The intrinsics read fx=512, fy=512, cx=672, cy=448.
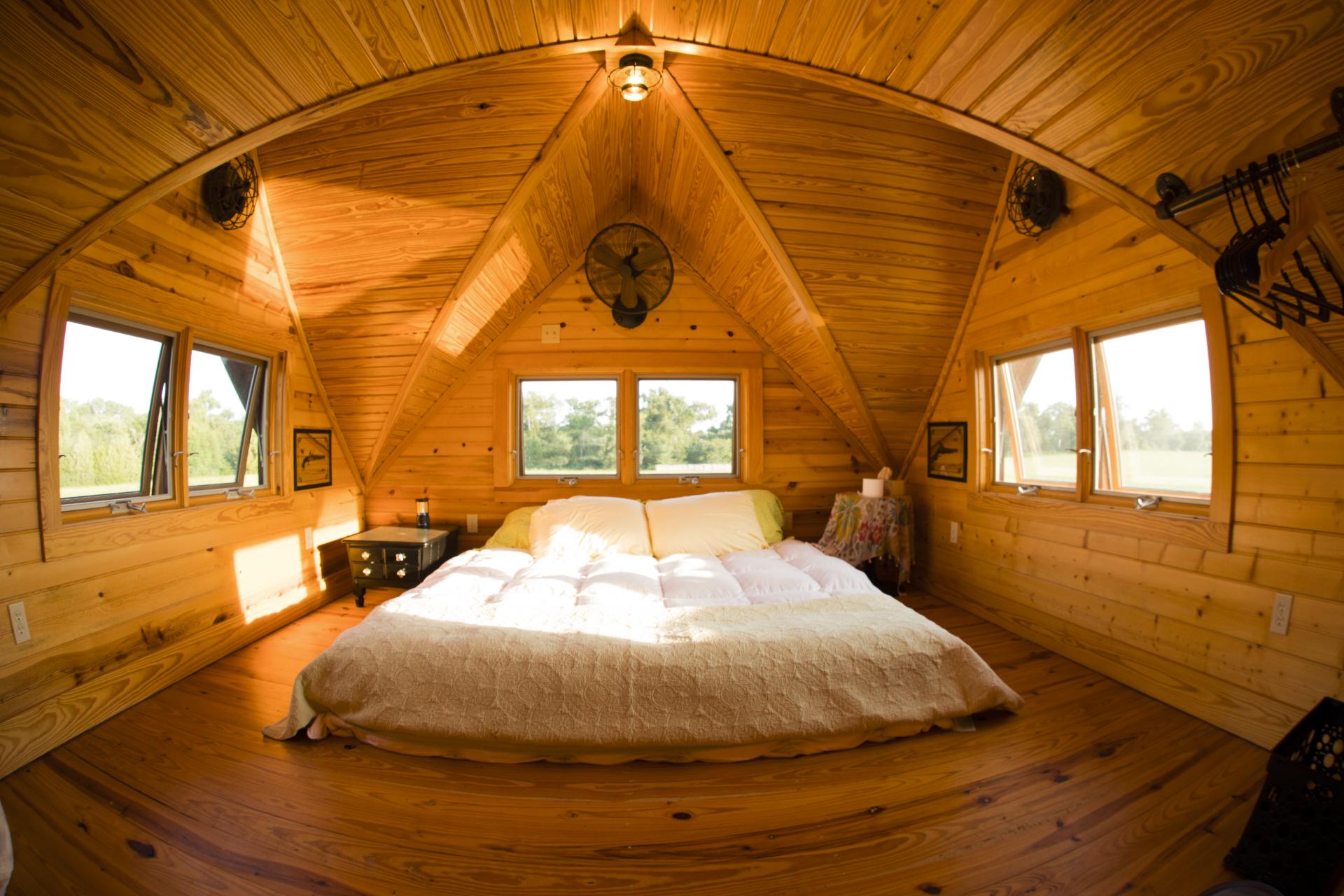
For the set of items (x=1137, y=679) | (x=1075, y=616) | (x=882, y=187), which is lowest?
(x=1137, y=679)

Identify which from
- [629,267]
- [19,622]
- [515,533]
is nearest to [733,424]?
[629,267]

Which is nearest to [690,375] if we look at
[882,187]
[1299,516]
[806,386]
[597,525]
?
[806,386]

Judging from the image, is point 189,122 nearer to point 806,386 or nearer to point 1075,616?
point 806,386

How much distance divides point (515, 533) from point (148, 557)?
1.66 metres

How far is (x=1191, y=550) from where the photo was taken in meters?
1.98

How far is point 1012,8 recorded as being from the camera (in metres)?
1.15

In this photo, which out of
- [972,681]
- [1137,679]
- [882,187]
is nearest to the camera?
[972,681]

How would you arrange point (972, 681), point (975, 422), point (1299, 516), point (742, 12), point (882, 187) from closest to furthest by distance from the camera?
1. point (742, 12)
2. point (1299, 516)
3. point (972, 681)
4. point (882, 187)
5. point (975, 422)

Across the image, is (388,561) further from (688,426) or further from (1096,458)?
(1096,458)

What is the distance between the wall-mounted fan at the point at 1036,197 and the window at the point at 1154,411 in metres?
0.61

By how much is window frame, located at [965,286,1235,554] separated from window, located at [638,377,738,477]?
61.8 inches

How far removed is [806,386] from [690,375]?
2.75 ft

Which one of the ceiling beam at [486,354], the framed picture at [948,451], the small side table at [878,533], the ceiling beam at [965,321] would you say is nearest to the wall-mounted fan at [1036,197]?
the ceiling beam at [965,321]

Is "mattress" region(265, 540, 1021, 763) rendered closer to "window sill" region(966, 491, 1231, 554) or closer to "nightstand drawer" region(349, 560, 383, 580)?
"window sill" region(966, 491, 1231, 554)
